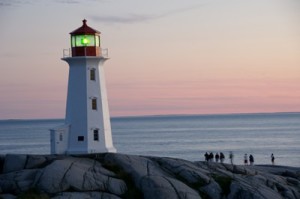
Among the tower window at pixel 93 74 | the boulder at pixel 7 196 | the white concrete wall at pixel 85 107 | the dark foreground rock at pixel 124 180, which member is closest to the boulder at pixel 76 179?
the dark foreground rock at pixel 124 180

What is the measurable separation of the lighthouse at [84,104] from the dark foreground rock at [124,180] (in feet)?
16.2

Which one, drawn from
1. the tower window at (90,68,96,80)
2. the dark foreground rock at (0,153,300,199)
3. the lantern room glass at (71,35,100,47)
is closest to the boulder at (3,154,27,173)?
the dark foreground rock at (0,153,300,199)

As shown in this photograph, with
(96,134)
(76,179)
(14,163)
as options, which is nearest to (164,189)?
(76,179)

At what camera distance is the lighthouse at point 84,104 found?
41.1 meters

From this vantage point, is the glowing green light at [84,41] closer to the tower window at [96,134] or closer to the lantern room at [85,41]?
the lantern room at [85,41]

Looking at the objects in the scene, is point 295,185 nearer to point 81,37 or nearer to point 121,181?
A: point 121,181

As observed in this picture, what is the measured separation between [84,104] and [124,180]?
954 centimetres

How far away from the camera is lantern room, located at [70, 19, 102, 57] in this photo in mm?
41344

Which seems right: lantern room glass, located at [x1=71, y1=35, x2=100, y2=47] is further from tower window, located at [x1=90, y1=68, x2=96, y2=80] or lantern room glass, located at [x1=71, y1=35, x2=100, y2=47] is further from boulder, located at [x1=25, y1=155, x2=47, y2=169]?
boulder, located at [x1=25, y1=155, x2=47, y2=169]

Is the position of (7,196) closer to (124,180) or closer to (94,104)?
(124,180)

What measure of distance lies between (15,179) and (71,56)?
11.7 m

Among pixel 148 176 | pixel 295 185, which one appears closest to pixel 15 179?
pixel 148 176

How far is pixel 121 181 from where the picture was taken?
107 feet

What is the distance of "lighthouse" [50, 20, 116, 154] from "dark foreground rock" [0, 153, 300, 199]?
195 inches
